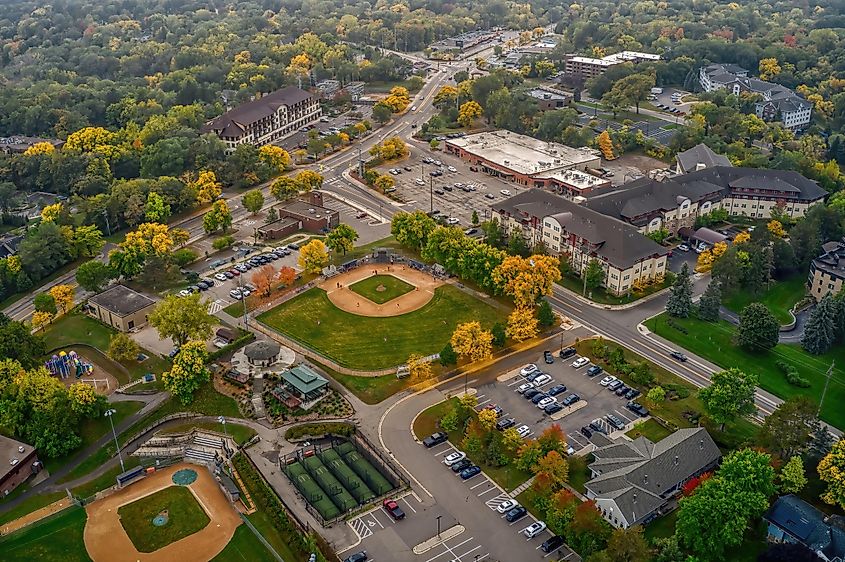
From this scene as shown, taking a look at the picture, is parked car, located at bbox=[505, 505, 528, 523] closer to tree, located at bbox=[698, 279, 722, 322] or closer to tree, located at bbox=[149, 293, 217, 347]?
tree, located at bbox=[149, 293, 217, 347]

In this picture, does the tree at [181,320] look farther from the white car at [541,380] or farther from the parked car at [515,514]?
Result: the parked car at [515,514]

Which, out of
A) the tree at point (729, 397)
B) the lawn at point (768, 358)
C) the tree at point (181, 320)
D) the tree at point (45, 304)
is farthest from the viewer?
the tree at point (45, 304)

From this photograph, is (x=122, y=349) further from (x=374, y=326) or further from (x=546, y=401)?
(x=546, y=401)

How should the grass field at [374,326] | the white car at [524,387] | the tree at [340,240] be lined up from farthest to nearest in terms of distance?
the tree at [340,240], the grass field at [374,326], the white car at [524,387]

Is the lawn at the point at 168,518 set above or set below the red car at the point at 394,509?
below

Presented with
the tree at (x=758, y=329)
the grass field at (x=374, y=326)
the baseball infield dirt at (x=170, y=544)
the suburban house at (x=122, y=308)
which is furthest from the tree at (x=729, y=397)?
the suburban house at (x=122, y=308)

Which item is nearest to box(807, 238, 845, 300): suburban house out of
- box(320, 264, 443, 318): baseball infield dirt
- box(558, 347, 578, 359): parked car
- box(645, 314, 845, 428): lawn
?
box(645, 314, 845, 428): lawn

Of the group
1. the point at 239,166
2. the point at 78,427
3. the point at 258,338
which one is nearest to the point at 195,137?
the point at 239,166
